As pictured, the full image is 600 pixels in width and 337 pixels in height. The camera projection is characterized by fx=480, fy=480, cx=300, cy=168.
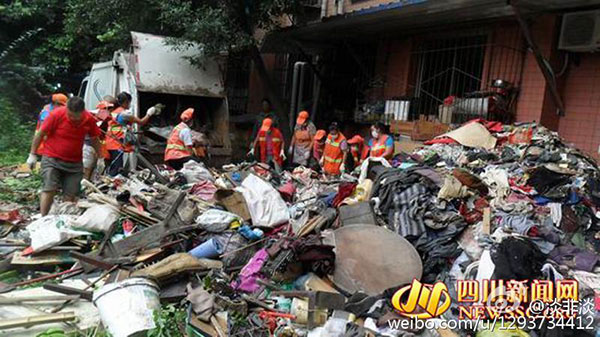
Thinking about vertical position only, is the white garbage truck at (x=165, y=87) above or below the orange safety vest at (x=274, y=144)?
above

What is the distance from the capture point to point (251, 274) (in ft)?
13.5

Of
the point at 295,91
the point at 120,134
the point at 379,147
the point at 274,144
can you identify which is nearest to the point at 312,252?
the point at 379,147

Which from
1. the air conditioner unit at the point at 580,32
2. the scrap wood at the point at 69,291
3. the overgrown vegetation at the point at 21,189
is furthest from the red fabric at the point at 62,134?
the air conditioner unit at the point at 580,32

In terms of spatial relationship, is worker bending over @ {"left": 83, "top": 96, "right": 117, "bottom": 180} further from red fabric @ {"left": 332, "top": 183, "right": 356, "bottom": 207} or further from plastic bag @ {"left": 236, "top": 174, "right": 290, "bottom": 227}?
red fabric @ {"left": 332, "top": 183, "right": 356, "bottom": 207}

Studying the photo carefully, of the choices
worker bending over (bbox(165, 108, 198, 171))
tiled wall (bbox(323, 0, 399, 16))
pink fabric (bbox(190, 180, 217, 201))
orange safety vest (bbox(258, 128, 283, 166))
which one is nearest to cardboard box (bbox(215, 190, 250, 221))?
pink fabric (bbox(190, 180, 217, 201))

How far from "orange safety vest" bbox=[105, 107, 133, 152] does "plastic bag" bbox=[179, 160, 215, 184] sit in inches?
47.6

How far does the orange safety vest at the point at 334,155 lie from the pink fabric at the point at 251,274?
3990 mm

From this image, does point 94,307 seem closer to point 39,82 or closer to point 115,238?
point 115,238

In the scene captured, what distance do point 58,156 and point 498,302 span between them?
4.81 metres

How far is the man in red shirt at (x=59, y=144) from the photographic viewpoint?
17.9ft

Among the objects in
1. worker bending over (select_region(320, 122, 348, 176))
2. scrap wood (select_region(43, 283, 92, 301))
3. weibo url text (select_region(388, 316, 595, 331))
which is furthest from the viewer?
worker bending over (select_region(320, 122, 348, 176))

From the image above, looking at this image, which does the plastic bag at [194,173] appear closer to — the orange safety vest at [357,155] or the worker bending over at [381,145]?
the worker bending over at [381,145]

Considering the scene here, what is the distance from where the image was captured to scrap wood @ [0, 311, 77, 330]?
3.21 meters

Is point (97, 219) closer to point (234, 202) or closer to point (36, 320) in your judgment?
point (234, 202)
